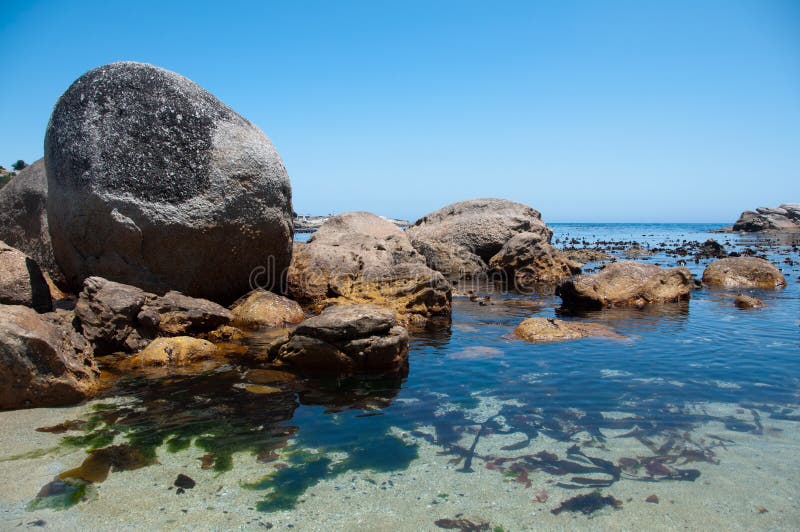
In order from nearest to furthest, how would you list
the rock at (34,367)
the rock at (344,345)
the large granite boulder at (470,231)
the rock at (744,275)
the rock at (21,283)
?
the rock at (34,367) < the rock at (344,345) < the rock at (21,283) < the rock at (744,275) < the large granite boulder at (470,231)

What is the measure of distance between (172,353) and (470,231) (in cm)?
1709

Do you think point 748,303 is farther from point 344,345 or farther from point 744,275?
point 344,345

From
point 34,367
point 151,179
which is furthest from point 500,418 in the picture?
point 151,179

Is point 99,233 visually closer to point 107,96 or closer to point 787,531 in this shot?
point 107,96

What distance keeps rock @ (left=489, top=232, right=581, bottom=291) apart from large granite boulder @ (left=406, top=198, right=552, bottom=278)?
90 cm

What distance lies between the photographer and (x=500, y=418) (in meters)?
6.86

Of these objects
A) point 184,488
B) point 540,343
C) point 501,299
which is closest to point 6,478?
point 184,488

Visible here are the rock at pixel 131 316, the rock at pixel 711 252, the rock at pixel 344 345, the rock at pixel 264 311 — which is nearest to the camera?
the rock at pixel 344 345

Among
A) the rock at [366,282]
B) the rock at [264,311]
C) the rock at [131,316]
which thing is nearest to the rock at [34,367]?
the rock at [131,316]

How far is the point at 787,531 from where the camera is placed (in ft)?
14.7

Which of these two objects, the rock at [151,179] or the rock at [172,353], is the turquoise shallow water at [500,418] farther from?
the rock at [151,179]

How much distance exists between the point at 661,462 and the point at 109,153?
10.1 metres

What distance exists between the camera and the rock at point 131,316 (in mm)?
9203

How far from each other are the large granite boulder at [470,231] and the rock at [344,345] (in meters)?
11.9
